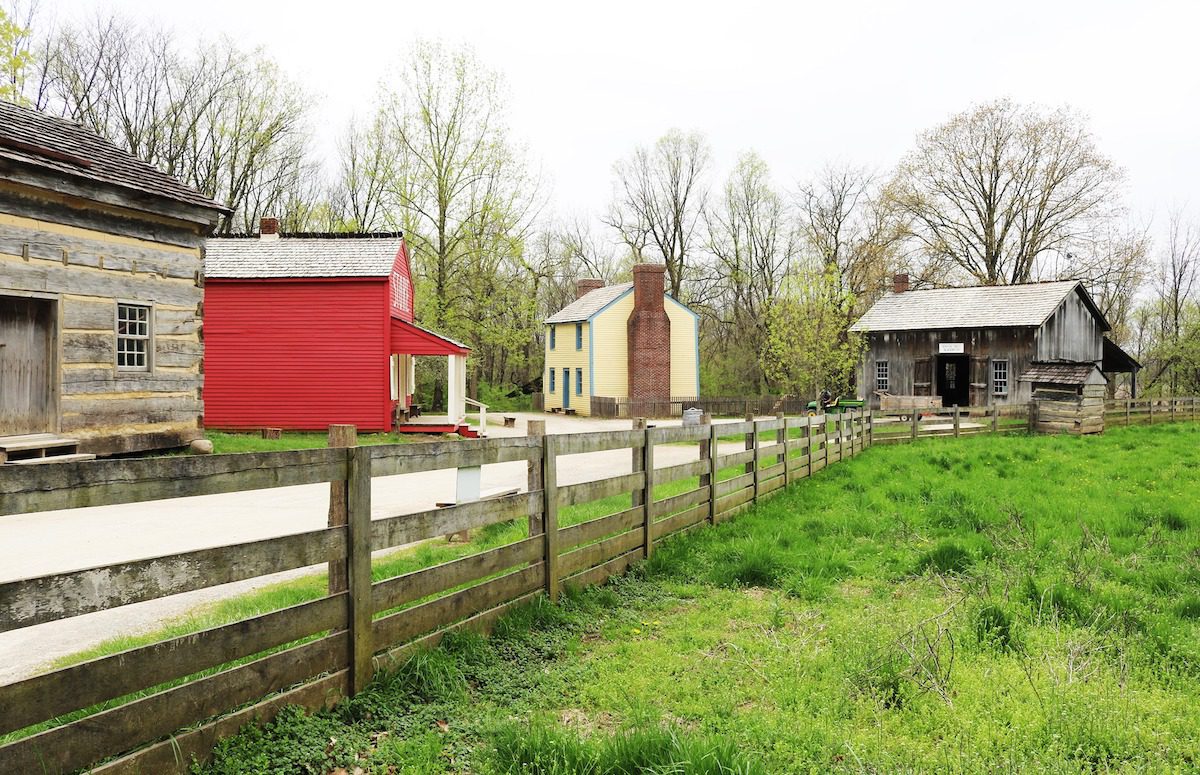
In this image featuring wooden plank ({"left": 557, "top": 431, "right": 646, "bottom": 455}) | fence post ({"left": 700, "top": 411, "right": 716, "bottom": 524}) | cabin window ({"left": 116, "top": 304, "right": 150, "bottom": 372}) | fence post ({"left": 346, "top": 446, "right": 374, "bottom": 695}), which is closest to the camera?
fence post ({"left": 346, "top": 446, "right": 374, "bottom": 695})

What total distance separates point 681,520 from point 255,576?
17.4 ft

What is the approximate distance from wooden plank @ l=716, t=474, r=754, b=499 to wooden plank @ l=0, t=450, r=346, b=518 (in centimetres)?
608

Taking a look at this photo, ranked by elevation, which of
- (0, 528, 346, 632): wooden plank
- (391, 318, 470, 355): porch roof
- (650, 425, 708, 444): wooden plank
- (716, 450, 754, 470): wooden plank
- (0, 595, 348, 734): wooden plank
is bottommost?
(0, 595, 348, 734): wooden plank

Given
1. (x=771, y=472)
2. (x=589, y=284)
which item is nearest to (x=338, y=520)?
(x=771, y=472)

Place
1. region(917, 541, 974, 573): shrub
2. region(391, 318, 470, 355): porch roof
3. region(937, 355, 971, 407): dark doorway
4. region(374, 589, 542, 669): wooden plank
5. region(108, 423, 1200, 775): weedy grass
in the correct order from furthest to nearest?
region(937, 355, 971, 407): dark doorway → region(391, 318, 470, 355): porch roof → region(917, 541, 974, 573): shrub → region(374, 589, 542, 669): wooden plank → region(108, 423, 1200, 775): weedy grass

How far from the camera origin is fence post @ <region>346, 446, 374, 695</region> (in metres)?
4.01

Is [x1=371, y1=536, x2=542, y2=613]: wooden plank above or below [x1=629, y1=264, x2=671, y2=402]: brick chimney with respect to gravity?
below

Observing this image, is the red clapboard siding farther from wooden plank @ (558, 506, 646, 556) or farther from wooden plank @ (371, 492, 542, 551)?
wooden plank @ (371, 492, 542, 551)

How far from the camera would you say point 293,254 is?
961 inches

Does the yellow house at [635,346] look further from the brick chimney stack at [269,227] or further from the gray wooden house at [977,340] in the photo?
the brick chimney stack at [269,227]

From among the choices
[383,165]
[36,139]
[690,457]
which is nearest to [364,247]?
[36,139]

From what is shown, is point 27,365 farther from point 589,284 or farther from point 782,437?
point 589,284

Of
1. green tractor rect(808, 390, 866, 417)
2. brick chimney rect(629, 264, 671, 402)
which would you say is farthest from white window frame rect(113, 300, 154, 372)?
brick chimney rect(629, 264, 671, 402)

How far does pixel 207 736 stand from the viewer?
127 inches
